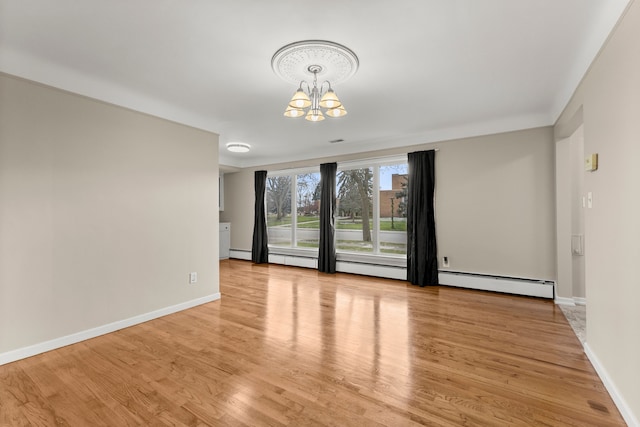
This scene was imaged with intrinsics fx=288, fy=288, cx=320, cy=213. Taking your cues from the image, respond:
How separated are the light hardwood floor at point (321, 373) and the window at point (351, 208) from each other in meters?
2.17

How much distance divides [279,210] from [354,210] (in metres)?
2.12

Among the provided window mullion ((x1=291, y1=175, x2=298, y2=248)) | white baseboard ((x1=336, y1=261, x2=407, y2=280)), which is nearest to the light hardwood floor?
white baseboard ((x1=336, y1=261, x2=407, y2=280))

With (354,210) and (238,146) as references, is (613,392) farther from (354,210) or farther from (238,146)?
(238,146)

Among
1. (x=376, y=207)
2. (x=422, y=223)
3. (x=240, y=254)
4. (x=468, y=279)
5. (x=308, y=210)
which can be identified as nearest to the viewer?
(x=468, y=279)

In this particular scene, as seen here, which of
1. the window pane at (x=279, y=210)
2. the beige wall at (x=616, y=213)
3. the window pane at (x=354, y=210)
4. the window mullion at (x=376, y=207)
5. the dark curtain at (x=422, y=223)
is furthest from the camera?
the window pane at (x=279, y=210)

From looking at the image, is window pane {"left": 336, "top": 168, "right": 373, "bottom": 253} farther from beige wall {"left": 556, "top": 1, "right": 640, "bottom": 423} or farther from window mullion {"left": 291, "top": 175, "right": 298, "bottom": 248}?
beige wall {"left": 556, "top": 1, "right": 640, "bottom": 423}

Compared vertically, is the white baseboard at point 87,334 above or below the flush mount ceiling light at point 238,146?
below

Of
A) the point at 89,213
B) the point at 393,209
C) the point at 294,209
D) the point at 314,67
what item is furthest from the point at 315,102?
the point at 294,209

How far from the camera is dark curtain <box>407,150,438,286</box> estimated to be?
4.82 metres

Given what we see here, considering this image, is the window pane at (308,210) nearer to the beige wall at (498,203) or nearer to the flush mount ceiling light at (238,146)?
the flush mount ceiling light at (238,146)

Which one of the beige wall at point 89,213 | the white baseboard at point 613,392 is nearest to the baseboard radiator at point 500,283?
the white baseboard at point 613,392

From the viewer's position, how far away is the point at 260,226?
7.00 meters

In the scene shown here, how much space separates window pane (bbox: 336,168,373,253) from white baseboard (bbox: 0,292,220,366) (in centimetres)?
314

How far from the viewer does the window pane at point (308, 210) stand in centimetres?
659
